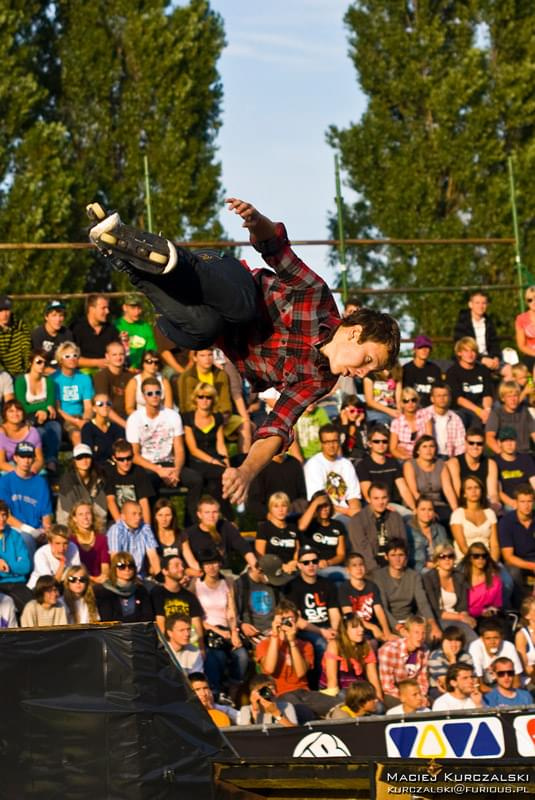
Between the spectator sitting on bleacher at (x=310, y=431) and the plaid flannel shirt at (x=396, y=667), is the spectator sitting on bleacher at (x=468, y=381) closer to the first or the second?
the spectator sitting on bleacher at (x=310, y=431)

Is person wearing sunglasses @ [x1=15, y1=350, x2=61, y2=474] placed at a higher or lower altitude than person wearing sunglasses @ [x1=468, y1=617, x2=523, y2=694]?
higher

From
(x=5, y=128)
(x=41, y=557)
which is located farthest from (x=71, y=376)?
(x=5, y=128)

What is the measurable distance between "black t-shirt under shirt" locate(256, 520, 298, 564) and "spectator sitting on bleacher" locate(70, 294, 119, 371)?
104 inches

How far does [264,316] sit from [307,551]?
16.8 ft

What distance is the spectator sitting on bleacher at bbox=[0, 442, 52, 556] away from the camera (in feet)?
39.1

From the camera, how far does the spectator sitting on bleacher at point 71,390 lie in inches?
519

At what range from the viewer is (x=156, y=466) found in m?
12.8

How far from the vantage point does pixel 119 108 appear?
92.4 feet

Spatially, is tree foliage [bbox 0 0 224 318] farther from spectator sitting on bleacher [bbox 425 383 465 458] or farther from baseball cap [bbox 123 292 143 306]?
spectator sitting on bleacher [bbox 425 383 465 458]

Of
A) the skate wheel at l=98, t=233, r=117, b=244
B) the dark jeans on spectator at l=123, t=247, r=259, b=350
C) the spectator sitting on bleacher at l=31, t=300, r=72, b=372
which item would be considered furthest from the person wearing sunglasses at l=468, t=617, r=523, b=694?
the skate wheel at l=98, t=233, r=117, b=244

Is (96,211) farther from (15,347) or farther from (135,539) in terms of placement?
(15,347)

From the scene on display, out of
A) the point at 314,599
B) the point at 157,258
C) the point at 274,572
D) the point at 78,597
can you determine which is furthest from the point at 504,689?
the point at 157,258

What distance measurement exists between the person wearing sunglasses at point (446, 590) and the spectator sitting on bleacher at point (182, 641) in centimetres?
224

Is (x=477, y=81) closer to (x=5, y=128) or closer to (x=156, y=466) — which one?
(x=5, y=128)
